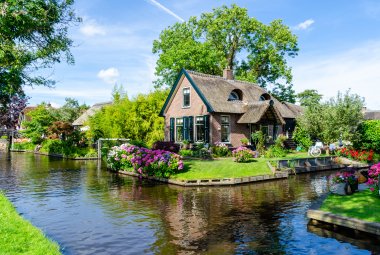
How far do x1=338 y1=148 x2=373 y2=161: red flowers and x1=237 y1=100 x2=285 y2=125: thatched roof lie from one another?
19.7 feet

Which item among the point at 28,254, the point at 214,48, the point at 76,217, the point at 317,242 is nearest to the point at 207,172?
the point at 76,217

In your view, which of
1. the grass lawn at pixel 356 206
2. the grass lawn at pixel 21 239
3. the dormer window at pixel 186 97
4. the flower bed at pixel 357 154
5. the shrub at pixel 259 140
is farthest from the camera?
the dormer window at pixel 186 97

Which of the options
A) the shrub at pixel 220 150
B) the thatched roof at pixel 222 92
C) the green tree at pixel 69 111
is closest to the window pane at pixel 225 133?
the thatched roof at pixel 222 92

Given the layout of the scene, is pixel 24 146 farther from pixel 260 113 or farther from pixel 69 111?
pixel 260 113

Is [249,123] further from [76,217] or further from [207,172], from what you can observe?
[76,217]

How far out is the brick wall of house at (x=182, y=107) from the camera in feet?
100

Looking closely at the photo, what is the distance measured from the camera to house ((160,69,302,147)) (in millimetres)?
29688

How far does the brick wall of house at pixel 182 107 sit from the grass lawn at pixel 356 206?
1784 centimetres

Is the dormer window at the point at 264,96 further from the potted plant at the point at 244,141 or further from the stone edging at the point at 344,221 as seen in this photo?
the stone edging at the point at 344,221

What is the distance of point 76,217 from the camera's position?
1245 cm

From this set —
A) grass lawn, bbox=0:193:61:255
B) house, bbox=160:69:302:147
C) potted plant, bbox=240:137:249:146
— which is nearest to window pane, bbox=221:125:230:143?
house, bbox=160:69:302:147

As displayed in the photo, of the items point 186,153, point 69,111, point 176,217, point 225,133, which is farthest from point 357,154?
point 69,111

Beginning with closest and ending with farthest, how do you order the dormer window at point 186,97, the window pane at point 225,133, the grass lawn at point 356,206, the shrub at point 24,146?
the grass lawn at point 356,206 < the window pane at point 225,133 < the dormer window at point 186,97 < the shrub at point 24,146

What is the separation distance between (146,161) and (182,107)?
11.8 metres
